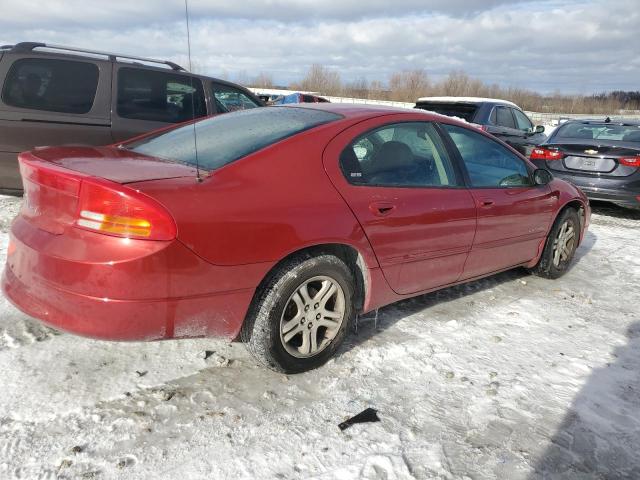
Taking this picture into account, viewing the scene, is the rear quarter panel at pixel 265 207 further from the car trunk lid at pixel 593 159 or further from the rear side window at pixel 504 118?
the rear side window at pixel 504 118

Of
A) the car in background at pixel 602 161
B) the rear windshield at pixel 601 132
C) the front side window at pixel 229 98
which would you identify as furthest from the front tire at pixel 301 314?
the rear windshield at pixel 601 132

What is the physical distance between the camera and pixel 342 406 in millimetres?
2670

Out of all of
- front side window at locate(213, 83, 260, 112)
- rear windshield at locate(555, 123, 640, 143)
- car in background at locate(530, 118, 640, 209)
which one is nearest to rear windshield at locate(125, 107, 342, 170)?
front side window at locate(213, 83, 260, 112)

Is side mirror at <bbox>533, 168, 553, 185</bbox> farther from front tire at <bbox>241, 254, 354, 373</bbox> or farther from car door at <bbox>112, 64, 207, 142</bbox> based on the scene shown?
car door at <bbox>112, 64, 207, 142</bbox>

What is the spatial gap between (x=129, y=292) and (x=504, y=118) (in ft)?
33.3

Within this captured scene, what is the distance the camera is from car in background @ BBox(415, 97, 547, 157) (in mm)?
10305

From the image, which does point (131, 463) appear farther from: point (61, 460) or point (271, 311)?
point (271, 311)

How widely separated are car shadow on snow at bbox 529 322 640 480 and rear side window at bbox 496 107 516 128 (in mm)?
8222

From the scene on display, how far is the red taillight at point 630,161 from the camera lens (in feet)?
23.6

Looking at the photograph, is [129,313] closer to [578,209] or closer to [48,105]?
Result: [48,105]

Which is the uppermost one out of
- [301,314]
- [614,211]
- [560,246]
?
[301,314]

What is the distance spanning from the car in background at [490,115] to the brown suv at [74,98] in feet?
19.7

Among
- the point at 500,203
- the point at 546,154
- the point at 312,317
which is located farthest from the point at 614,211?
the point at 312,317

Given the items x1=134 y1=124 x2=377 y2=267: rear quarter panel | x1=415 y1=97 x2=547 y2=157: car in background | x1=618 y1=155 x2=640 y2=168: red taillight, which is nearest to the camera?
x1=134 y1=124 x2=377 y2=267: rear quarter panel
